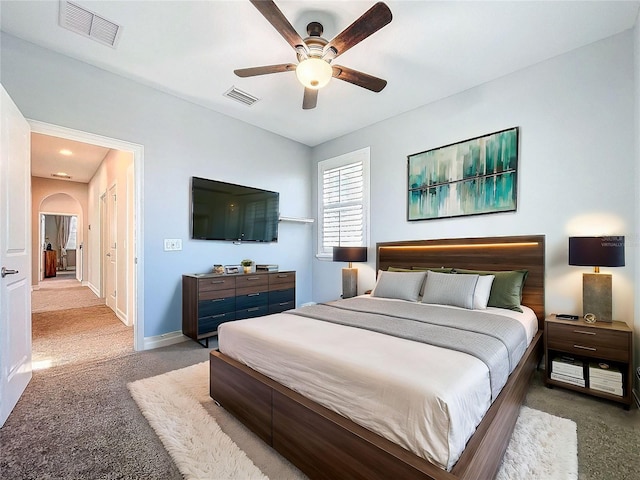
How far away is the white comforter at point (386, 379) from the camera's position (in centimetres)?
109

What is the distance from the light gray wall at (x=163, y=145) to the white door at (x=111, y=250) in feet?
7.42

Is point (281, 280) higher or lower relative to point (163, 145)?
lower

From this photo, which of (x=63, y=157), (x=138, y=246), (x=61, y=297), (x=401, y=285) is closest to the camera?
(x=401, y=285)

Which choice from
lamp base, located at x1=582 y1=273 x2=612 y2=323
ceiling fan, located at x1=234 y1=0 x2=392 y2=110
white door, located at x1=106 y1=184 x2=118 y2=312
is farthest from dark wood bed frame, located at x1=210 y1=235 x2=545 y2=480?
white door, located at x1=106 y1=184 x2=118 y2=312

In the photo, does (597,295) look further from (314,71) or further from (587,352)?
(314,71)

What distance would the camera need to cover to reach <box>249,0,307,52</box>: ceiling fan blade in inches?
67.9

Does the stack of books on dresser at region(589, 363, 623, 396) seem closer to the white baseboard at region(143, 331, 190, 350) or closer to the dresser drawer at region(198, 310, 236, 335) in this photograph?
the dresser drawer at region(198, 310, 236, 335)

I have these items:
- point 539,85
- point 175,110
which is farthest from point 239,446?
point 539,85

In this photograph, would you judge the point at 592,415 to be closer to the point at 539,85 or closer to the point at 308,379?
the point at 308,379

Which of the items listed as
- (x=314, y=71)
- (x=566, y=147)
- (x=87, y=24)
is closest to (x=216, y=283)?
(x=314, y=71)

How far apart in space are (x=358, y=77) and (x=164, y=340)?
11.2ft

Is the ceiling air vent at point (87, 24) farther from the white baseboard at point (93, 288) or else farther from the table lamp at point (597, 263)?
the white baseboard at point (93, 288)

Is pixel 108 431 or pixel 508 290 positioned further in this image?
pixel 508 290

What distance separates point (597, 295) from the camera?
94.3 inches
